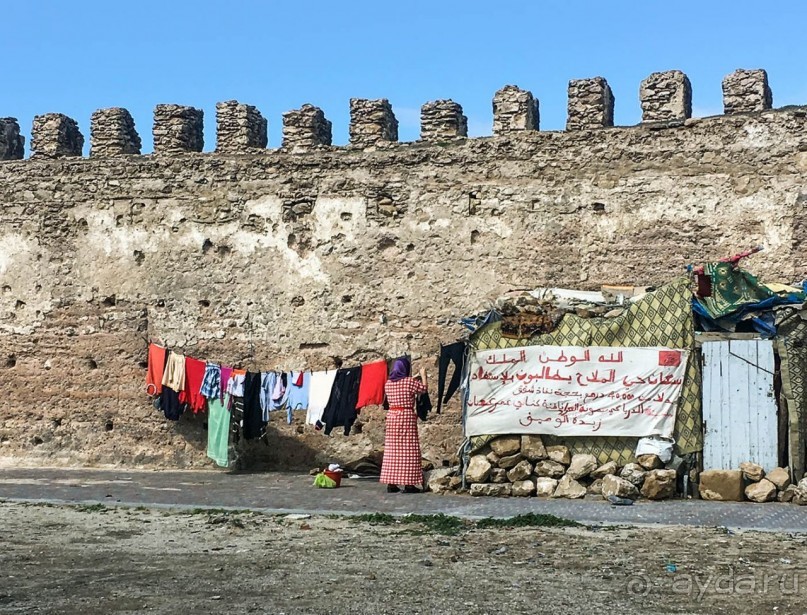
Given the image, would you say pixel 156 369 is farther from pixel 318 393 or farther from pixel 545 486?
pixel 545 486

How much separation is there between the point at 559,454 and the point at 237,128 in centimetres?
598

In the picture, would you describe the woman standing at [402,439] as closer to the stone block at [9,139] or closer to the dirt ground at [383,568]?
the dirt ground at [383,568]

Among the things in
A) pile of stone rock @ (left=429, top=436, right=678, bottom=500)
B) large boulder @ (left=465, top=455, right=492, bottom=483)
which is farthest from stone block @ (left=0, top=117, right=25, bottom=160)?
large boulder @ (left=465, top=455, right=492, bottom=483)

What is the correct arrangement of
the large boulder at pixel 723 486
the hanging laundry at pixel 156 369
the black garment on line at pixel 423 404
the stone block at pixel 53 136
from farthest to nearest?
the stone block at pixel 53 136 < the hanging laundry at pixel 156 369 < the black garment on line at pixel 423 404 < the large boulder at pixel 723 486

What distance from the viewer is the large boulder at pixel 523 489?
33.8 ft

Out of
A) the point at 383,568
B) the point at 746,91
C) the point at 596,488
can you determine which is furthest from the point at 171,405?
the point at 746,91

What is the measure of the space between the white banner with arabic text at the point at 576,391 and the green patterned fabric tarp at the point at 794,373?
3.01 feet

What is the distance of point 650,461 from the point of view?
10.1m

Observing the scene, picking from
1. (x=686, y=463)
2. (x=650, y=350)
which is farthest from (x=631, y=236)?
(x=686, y=463)

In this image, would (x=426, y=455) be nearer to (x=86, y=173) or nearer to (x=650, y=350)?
(x=650, y=350)

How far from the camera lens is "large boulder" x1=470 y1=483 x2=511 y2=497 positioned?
10344 millimetres

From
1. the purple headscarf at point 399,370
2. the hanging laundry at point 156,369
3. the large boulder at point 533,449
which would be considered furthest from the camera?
the hanging laundry at point 156,369

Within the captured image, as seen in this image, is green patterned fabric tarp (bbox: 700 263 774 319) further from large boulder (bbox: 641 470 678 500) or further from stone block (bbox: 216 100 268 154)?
stone block (bbox: 216 100 268 154)

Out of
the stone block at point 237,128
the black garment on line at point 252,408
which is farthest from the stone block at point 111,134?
the black garment on line at point 252,408
